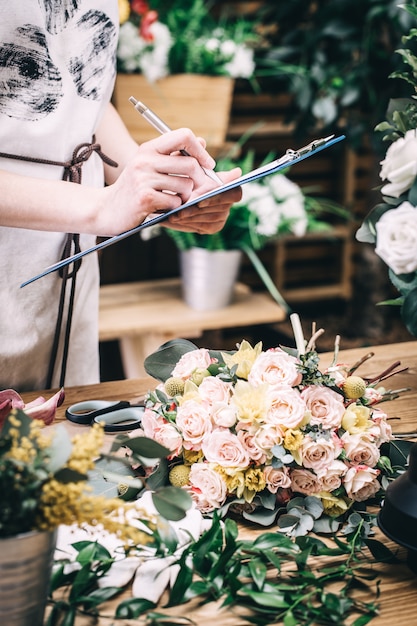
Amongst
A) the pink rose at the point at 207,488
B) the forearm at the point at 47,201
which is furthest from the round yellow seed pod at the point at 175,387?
the forearm at the point at 47,201

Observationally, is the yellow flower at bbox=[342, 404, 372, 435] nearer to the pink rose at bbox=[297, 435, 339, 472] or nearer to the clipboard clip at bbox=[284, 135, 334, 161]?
the pink rose at bbox=[297, 435, 339, 472]

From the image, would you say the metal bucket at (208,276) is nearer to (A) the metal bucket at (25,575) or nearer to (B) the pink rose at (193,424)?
(B) the pink rose at (193,424)

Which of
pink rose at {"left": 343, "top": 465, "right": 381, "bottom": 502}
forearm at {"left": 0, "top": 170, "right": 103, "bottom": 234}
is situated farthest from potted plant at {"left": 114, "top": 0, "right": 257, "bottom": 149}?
pink rose at {"left": 343, "top": 465, "right": 381, "bottom": 502}

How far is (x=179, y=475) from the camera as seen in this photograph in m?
0.94

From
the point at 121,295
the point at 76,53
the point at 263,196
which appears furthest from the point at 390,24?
the point at 76,53

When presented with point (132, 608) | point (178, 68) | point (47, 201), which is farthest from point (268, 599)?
point (178, 68)

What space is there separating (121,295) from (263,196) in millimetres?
596

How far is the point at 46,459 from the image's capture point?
656mm

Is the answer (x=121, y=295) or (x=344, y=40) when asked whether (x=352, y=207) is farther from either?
(x=121, y=295)

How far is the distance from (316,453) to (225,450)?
10 centimetres

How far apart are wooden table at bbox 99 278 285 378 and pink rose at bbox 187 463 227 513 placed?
1.56 m

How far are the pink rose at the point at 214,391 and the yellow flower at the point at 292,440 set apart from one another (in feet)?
0.29

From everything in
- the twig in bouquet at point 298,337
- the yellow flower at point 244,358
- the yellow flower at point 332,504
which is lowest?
the yellow flower at point 332,504

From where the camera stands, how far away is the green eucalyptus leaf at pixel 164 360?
42.4 inches
